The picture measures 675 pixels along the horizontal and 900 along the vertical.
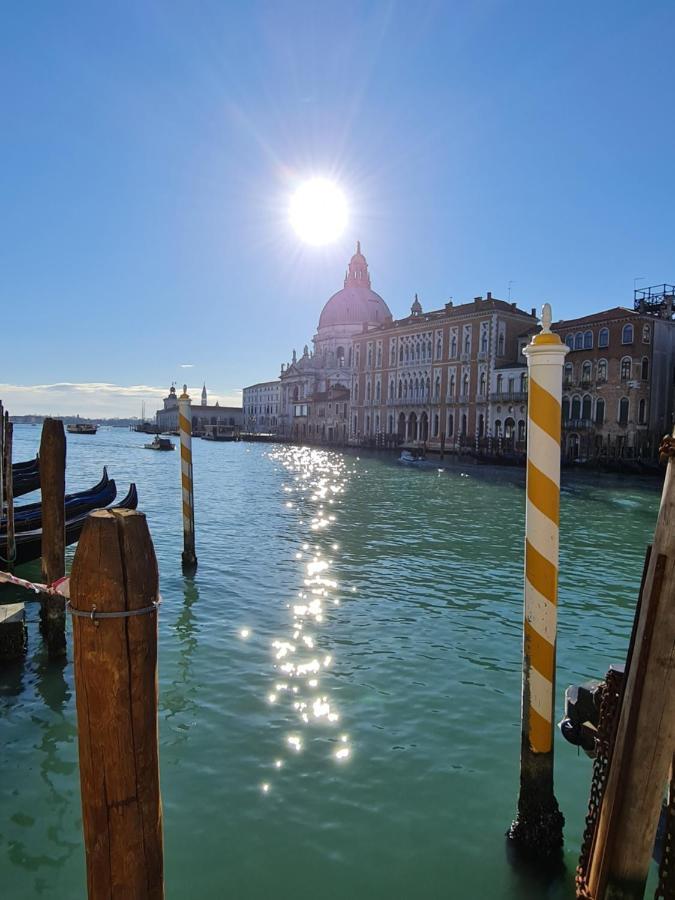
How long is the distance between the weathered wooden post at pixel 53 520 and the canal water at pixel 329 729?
0.27 metres

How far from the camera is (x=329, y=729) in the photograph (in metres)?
3.75

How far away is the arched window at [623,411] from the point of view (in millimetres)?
28656

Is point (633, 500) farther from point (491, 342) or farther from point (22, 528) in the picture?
point (491, 342)

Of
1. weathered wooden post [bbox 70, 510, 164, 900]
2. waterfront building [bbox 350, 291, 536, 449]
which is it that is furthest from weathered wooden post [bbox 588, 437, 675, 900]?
waterfront building [bbox 350, 291, 536, 449]

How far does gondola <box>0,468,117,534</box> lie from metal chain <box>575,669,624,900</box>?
6.60 metres

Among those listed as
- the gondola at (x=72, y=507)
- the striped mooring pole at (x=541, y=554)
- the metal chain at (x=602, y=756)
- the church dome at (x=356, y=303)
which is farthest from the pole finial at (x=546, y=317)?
the church dome at (x=356, y=303)

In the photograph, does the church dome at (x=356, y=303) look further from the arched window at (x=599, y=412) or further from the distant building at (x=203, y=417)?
the arched window at (x=599, y=412)

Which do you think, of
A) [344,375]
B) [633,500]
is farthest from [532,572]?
[344,375]

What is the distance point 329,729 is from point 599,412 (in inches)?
1143

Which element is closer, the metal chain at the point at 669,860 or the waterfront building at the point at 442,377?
the metal chain at the point at 669,860

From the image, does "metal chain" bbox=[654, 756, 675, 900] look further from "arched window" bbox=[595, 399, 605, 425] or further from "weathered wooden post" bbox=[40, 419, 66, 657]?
"arched window" bbox=[595, 399, 605, 425]

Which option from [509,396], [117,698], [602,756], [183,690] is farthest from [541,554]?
[509,396]

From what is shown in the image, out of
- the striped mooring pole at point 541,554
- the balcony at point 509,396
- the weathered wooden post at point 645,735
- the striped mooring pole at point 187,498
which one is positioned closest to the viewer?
the weathered wooden post at point 645,735

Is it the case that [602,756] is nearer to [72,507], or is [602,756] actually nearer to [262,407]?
[72,507]
